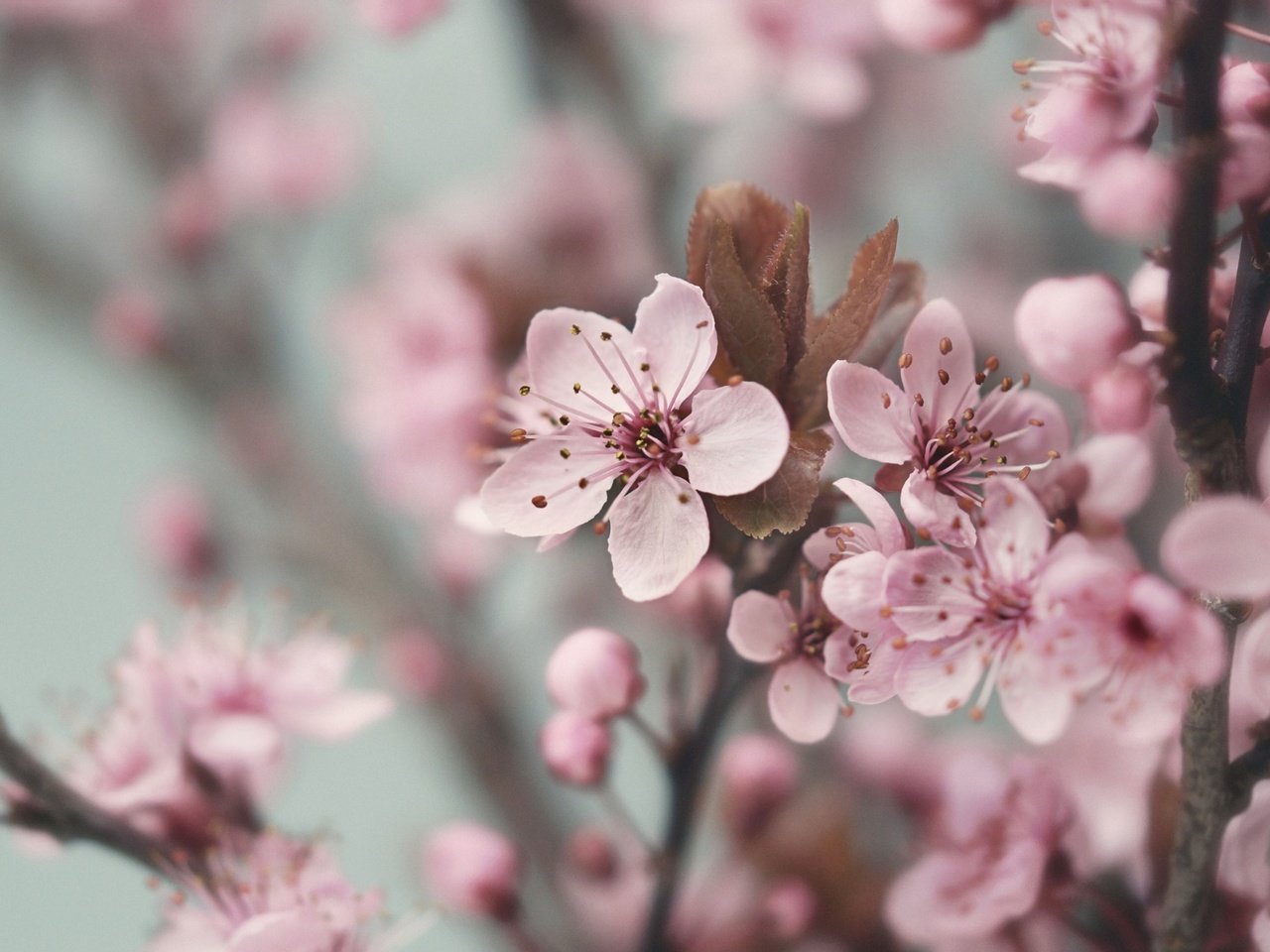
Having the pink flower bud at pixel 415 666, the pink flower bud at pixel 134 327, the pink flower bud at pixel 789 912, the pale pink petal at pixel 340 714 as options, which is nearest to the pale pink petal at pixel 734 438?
the pale pink petal at pixel 340 714

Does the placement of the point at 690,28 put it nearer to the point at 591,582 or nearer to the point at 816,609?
the point at 591,582

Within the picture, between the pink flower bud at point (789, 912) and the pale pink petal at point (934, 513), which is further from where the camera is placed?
the pink flower bud at point (789, 912)

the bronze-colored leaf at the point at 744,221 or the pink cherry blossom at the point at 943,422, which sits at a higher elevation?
the bronze-colored leaf at the point at 744,221

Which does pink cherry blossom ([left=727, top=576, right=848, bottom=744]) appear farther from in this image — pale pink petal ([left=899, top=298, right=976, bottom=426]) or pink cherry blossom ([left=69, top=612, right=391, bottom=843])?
pink cherry blossom ([left=69, top=612, right=391, bottom=843])

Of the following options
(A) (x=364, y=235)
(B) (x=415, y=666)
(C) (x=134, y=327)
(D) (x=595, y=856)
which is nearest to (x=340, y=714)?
(D) (x=595, y=856)

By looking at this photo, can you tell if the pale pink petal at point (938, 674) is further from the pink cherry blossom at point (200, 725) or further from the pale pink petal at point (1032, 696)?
the pink cherry blossom at point (200, 725)

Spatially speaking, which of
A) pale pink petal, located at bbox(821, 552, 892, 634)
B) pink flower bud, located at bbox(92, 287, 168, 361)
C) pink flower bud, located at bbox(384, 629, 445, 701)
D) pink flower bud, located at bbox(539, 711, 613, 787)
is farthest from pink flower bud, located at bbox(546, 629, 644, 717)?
pink flower bud, located at bbox(92, 287, 168, 361)

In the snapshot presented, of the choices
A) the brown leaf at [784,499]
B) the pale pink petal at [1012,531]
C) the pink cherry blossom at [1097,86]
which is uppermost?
the pink cherry blossom at [1097,86]

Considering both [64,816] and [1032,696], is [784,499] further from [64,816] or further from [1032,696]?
[64,816]
